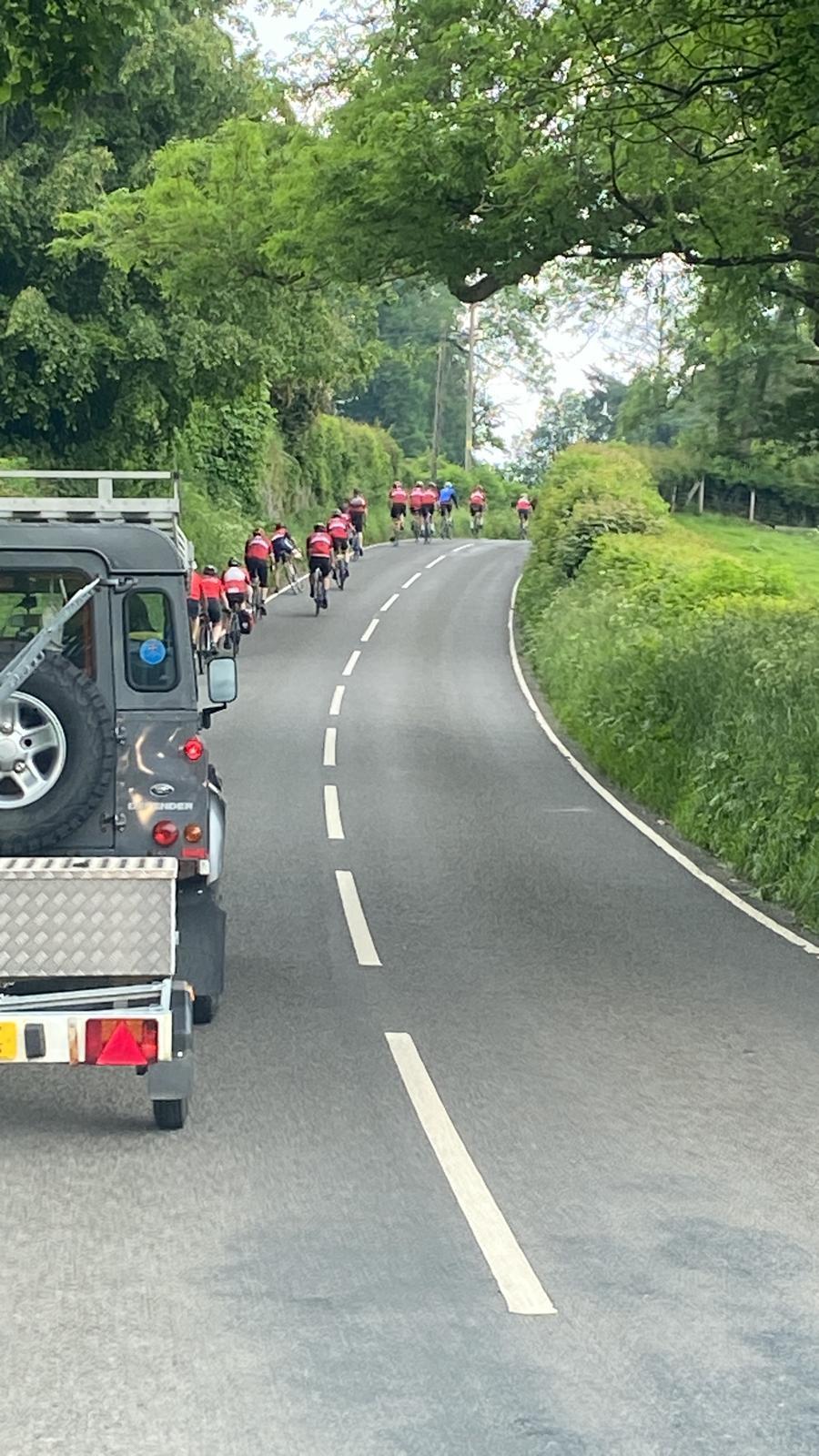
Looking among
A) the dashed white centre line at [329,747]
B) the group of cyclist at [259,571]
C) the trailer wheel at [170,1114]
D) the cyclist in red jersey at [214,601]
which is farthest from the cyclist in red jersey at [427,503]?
the trailer wheel at [170,1114]

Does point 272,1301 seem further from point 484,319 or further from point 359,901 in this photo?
point 484,319

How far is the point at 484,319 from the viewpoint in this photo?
10594 centimetres

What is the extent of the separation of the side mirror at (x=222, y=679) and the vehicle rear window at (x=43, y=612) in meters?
0.85

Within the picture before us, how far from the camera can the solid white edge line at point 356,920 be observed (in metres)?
12.0

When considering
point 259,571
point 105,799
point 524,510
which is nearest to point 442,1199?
point 105,799

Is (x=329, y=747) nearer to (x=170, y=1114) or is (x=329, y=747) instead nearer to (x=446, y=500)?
(x=170, y=1114)

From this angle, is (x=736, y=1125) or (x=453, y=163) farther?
(x=453, y=163)

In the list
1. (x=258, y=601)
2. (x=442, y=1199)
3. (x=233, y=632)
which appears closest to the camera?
(x=442, y=1199)

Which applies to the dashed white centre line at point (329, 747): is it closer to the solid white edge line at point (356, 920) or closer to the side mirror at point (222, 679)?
the solid white edge line at point (356, 920)

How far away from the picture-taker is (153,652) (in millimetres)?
8883

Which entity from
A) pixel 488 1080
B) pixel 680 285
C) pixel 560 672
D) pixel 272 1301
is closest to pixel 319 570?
pixel 560 672

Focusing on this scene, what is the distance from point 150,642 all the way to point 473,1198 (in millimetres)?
3353

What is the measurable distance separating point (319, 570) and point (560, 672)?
451 inches

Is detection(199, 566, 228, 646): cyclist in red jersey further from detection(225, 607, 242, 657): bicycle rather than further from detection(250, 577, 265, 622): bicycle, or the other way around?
detection(250, 577, 265, 622): bicycle
